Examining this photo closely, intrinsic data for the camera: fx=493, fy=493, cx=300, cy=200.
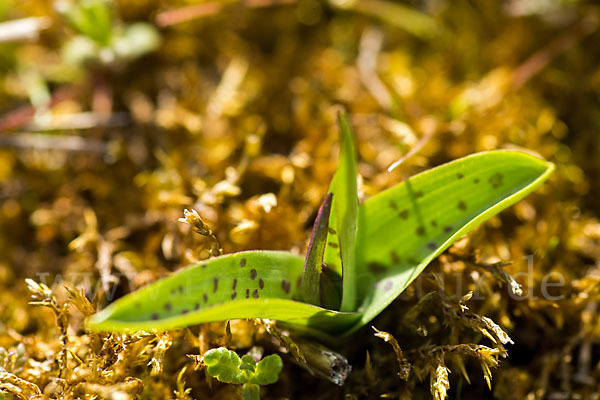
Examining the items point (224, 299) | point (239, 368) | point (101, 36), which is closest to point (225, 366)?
point (239, 368)

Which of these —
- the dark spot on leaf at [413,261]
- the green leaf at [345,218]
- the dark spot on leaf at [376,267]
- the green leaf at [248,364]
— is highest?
the green leaf at [345,218]

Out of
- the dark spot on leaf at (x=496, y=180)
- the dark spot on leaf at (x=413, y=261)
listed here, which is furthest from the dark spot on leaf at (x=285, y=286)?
the dark spot on leaf at (x=496, y=180)

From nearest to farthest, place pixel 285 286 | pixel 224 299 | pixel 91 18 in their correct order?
pixel 224 299 < pixel 285 286 < pixel 91 18

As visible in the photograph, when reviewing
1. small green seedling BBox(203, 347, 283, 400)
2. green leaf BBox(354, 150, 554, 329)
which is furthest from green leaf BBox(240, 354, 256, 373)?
green leaf BBox(354, 150, 554, 329)

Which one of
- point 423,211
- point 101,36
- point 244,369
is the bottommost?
point 244,369

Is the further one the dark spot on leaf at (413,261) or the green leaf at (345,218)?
the dark spot on leaf at (413,261)

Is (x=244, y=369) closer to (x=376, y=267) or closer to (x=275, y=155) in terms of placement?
(x=376, y=267)

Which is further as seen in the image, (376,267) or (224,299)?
(376,267)

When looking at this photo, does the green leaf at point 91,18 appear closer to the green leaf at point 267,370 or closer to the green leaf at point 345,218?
the green leaf at point 345,218

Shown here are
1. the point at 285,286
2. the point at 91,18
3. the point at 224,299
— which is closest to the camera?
the point at 224,299
